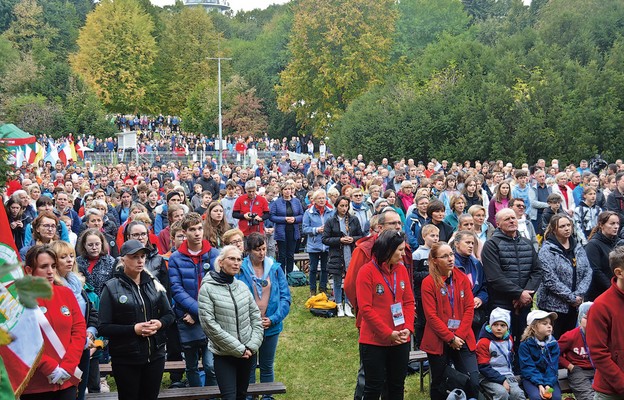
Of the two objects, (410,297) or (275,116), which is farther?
(275,116)

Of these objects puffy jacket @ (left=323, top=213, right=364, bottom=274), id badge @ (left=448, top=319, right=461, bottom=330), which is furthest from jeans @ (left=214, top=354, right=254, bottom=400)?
puffy jacket @ (left=323, top=213, right=364, bottom=274)

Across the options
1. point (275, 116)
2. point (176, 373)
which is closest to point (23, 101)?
point (275, 116)

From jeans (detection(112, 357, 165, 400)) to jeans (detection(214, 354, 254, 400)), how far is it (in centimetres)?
49

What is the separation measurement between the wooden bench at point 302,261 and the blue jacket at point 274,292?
609cm

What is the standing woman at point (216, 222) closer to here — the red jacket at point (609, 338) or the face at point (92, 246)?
the face at point (92, 246)

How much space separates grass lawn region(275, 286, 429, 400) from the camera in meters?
7.90

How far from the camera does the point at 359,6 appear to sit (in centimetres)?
4622

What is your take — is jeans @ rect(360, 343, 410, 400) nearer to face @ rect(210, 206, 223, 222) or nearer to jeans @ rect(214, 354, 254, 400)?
jeans @ rect(214, 354, 254, 400)

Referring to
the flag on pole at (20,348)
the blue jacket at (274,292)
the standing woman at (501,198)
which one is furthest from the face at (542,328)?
the standing woman at (501,198)

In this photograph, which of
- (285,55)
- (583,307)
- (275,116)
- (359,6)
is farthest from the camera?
(285,55)

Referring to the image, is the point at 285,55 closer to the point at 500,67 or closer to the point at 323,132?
the point at 323,132

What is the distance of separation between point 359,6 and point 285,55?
63.2ft

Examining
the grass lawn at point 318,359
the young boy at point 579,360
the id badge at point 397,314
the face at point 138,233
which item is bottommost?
the grass lawn at point 318,359

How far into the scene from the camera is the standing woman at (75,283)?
5.91 meters
